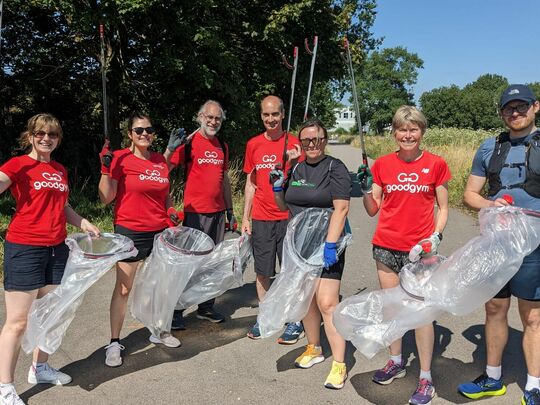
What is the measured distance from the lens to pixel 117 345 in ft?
11.8

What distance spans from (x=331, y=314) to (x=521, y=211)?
136cm

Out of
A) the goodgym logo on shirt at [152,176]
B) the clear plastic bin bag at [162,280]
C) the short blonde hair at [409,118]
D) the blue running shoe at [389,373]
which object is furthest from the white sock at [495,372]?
the goodgym logo on shirt at [152,176]

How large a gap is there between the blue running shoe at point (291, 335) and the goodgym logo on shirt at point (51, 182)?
2127 millimetres

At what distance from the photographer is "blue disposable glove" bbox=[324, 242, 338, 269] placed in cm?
305

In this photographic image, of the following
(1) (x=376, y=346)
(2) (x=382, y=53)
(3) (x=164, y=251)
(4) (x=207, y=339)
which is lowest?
(4) (x=207, y=339)

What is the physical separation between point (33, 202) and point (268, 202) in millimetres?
1792

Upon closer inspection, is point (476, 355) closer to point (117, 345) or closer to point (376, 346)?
point (376, 346)

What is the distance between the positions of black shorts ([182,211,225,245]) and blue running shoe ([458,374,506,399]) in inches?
90.9

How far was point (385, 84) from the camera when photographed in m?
73.8

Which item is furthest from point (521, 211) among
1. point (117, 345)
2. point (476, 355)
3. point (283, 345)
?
point (117, 345)

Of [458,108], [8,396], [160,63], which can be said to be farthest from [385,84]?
[8,396]

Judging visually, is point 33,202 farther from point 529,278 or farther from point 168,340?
point 529,278

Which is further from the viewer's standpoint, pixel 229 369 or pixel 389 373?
pixel 229 369

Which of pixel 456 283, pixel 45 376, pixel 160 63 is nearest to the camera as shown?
pixel 456 283
